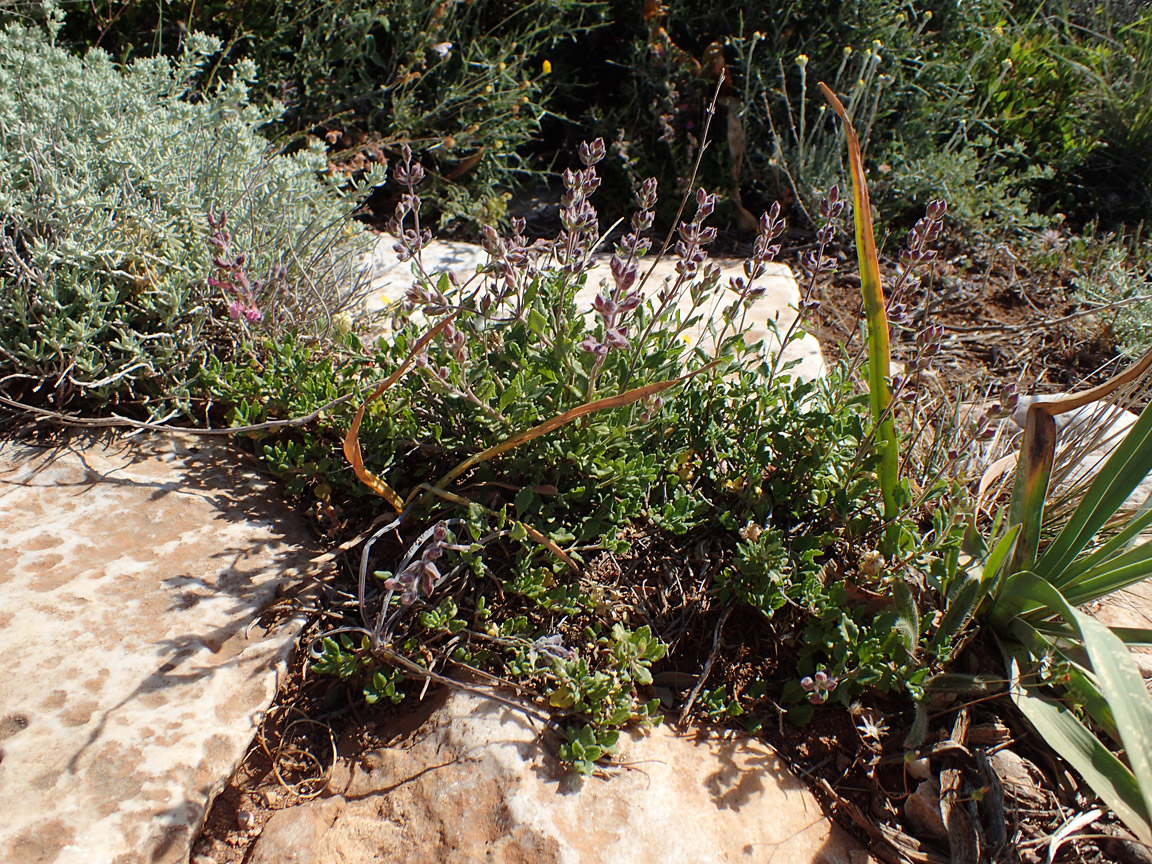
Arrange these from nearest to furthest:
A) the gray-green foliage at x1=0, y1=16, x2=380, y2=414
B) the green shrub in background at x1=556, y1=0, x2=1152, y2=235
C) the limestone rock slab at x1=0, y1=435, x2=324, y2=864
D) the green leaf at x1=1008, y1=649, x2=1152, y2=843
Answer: the green leaf at x1=1008, y1=649, x2=1152, y2=843 < the limestone rock slab at x1=0, y1=435, x2=324, y2=864 < the gray-green foliage at x1=0, y1=16, x2=380, y2=414 < the green shrub in background at x1=556, y1=0, x2=1152, y2=235

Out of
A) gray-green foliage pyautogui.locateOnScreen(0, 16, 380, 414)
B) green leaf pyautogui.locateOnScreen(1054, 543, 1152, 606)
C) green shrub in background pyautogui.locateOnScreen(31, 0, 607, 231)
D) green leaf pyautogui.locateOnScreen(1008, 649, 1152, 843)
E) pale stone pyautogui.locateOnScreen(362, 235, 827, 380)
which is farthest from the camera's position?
green shrub in background pyautogui.locateOnScreen(31, 0, 607, 231)

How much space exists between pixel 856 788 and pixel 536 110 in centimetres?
396

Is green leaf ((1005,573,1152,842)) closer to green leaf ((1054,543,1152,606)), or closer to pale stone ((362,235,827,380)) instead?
green leaf ((1054,543,1152,606))

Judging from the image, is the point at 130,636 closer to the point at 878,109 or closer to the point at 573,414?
the point at 573,414

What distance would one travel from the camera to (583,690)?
2.11 meters

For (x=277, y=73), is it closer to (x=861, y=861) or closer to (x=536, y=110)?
(x=536, y=110)

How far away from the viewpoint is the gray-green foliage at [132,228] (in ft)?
9.22

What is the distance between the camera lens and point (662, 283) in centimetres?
358

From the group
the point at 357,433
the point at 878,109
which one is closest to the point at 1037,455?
the point at 357,433

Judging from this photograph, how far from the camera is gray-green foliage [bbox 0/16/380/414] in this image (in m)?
2.81

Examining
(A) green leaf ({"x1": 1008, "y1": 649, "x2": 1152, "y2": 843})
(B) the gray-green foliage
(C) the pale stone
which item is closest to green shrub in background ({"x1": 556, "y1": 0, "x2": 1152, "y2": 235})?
(C) the pale stone

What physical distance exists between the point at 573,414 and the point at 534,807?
918 millimetres

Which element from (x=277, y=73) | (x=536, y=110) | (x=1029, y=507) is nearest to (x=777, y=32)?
(x=536, y=110)

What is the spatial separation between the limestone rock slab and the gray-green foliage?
31cm
